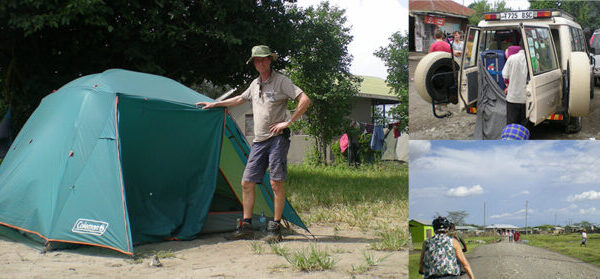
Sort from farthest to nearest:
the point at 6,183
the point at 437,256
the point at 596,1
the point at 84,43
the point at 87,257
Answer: the point at 84,43 → the point at 6,183 → the point at 87,257 → the point at 437,256 → the point at 596,1

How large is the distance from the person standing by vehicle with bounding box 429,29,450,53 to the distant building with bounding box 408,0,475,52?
14mm

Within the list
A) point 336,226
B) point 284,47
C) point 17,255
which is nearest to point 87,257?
point 17,255

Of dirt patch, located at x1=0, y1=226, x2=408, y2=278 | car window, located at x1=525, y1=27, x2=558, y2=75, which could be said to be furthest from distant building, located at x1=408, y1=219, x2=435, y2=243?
dirt patch, located at x1=0, y1=226, x2=408, y2=278

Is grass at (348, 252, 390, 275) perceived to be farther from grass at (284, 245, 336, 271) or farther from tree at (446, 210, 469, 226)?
tree at (446, 210, 469, 226)

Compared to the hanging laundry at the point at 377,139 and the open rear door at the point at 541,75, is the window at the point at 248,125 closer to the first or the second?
the hanging laundry at the point at 377,139

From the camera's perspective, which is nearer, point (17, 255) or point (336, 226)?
point (17, 255)

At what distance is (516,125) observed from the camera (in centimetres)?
188

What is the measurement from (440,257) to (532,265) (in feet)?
0.95

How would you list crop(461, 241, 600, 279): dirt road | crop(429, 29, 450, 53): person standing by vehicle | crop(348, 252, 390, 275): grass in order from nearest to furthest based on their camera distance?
crop(461, 241, 600, 279): dirt road < crop(429, 29, 450, 53): person standing by vehicle < crop(348, 252, 390, 275): grass

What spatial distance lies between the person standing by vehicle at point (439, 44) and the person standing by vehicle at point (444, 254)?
0.57m

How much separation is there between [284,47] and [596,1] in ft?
29.6

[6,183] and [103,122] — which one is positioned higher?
[103,122]

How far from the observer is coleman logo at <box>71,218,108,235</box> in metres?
4.66

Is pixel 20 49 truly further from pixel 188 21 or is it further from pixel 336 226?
pixel 336 226
